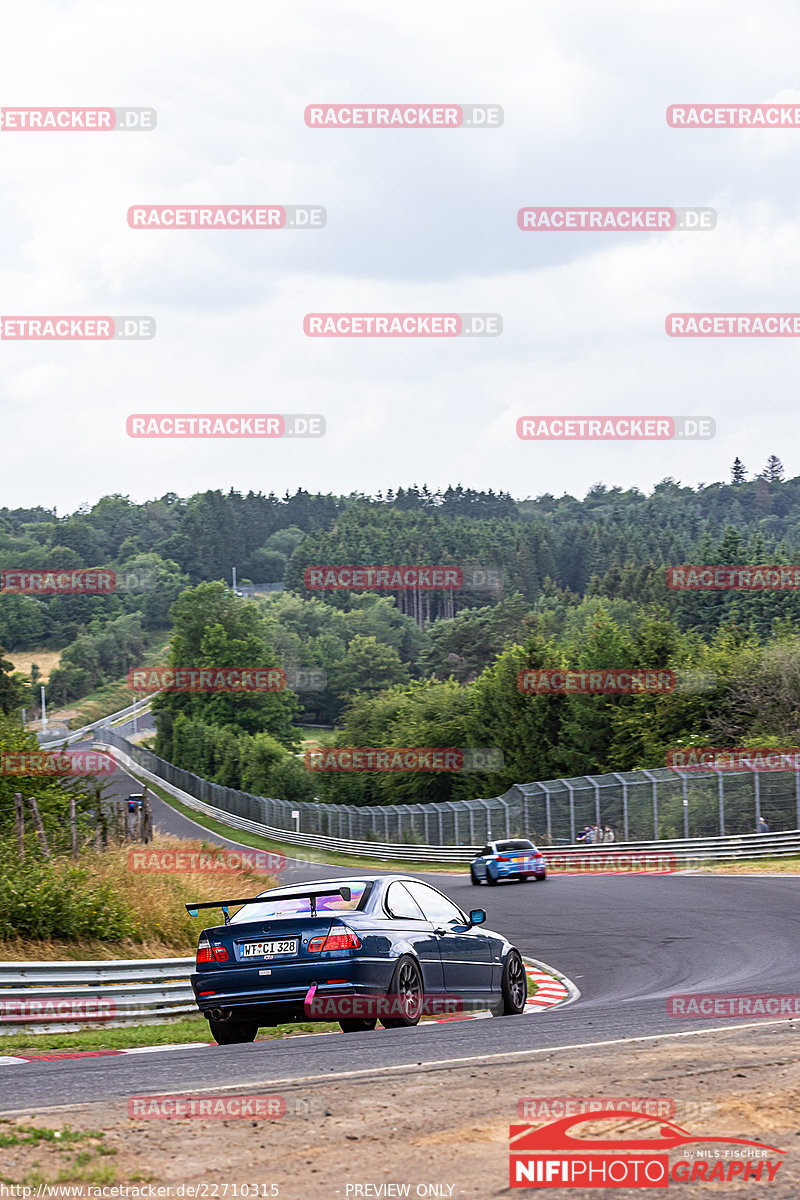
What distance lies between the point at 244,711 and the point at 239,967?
356 feet

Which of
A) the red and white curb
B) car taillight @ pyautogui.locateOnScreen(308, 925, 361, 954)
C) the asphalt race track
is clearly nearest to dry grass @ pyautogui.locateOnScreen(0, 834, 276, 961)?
the red and white curb

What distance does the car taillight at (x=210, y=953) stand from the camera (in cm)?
1046

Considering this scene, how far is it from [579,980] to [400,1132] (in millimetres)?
11386

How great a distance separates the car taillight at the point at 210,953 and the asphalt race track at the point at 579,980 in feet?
2.26

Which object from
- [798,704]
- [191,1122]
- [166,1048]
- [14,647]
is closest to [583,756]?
[798,704]

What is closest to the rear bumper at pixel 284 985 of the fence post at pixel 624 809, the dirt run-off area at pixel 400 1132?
the dirt run-off area at pixel 400 1132

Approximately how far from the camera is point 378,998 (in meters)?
10.2

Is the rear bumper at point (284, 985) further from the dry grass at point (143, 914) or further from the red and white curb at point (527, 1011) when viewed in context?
the dry grass at point (143, 914)

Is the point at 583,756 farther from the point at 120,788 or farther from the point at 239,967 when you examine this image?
the point at 239,967

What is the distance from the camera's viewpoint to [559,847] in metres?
44.5

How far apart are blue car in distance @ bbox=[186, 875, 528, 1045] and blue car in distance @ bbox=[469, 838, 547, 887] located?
82.0ft

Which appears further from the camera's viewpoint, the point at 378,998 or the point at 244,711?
the point at 244,711

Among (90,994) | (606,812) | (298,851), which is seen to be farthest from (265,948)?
(298,851)

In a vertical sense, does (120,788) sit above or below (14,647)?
below
